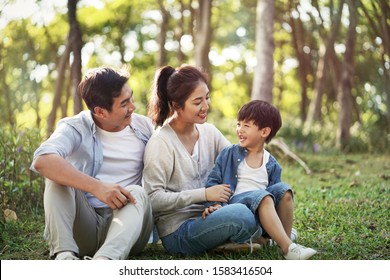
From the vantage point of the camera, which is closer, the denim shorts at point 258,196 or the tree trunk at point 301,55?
the denim shorts at point 258,196

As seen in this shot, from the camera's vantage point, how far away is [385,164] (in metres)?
6.88

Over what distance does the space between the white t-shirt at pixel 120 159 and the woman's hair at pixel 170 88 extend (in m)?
0.19

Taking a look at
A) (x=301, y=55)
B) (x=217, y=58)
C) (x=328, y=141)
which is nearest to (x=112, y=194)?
(x=328, y=141)

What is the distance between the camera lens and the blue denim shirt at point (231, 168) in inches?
124

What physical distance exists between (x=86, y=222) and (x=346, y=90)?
6709mm

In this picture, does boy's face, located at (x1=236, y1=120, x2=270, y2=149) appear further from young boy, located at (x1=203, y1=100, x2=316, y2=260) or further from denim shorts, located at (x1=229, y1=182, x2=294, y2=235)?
denim shorts, located at (x1=229, y1=182, x2=294, y2=235)

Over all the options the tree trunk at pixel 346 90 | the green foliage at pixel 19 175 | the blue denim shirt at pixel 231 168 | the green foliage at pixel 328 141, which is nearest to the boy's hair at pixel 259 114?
the blue denim shirt at pixel 231 168

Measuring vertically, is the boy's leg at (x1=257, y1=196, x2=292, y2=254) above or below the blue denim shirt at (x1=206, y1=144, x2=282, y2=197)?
below

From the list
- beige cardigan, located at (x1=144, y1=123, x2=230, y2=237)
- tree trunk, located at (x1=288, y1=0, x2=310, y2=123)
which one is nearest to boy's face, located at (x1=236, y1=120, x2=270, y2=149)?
beige cardigan, located at (x1=144, y1=123, x2=230, y2=237)

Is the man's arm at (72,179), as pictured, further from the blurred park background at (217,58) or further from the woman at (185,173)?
the blurred park background at (217,58)

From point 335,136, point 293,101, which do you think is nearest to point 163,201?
point 335,136

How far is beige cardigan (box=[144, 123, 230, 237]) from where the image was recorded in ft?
10.00

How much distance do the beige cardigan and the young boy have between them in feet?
0.35
